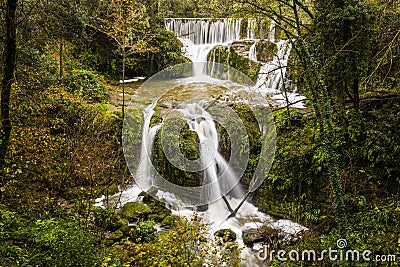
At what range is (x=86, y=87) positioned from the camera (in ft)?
39.8

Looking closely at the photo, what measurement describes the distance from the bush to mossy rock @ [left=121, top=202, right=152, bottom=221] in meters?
5.14

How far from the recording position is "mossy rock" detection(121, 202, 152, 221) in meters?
7.83

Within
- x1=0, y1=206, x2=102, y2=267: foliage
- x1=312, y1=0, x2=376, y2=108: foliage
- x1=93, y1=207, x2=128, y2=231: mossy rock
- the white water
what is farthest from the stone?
x1=312, y1=0, x2=376, y2=108: foliage

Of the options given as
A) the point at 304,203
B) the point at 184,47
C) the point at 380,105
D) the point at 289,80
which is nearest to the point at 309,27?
the point at 380,105

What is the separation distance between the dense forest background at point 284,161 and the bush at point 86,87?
266 centimetres

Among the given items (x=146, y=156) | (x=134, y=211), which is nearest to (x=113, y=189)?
(x=134, y=211)

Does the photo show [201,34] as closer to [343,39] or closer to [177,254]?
[343,39]

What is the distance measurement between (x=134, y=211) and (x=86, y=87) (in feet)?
20.7

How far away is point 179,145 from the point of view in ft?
31.6

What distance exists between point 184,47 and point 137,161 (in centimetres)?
932

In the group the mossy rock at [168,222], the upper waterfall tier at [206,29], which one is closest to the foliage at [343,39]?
the mossy rock at [168,222]

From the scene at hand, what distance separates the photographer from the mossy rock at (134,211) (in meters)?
7.83

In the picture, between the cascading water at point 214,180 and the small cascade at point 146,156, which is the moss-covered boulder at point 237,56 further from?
the small cascade at point 146,156

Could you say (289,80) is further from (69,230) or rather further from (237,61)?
(69,230)
